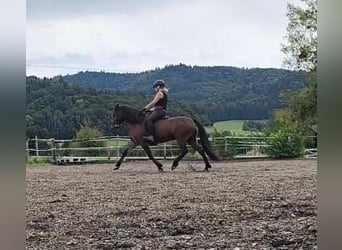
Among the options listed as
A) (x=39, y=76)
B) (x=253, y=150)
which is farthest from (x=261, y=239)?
(x=39, y=76)

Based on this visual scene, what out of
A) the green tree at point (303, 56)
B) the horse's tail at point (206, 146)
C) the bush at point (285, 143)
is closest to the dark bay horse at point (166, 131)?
the horse's tail at point (206, 146)

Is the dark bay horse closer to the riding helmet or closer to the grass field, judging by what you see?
the grass field

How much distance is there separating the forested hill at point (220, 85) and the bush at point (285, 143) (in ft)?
0.44

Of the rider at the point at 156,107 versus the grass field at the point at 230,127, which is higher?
the rider at the point at 156,107

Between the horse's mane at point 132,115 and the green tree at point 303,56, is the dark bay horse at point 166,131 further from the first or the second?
the green tree at point 303,56

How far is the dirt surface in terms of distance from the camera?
299 cm

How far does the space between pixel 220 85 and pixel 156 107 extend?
14.1 inches

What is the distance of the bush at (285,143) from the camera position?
308 cm

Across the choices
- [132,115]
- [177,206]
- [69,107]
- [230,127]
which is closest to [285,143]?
[230,127]

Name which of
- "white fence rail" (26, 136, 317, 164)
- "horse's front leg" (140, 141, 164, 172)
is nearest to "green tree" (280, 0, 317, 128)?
"white fence rail" (26, 136, 317, 164)

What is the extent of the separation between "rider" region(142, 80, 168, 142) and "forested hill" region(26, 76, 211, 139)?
0.03 m

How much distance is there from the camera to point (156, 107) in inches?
121

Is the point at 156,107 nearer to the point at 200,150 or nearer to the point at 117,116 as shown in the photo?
the point at 117,116
